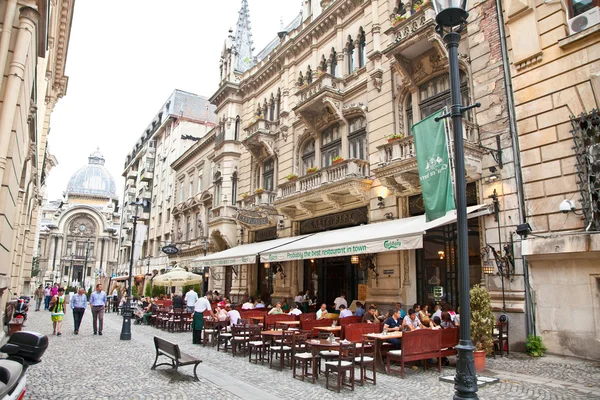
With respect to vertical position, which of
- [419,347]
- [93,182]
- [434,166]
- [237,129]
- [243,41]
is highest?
[93,182]

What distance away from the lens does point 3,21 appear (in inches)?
284

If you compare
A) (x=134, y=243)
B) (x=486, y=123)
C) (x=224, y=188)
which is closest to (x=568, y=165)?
(x=486, y=123)

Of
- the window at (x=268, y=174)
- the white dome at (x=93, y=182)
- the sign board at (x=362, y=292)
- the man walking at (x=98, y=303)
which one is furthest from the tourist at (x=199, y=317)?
the white dome at (x=93, y=182)

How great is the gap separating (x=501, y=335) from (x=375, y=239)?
4103 millimetres

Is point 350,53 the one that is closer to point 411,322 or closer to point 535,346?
point 411,322

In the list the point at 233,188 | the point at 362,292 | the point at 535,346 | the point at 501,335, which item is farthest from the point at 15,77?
the point at 233,188

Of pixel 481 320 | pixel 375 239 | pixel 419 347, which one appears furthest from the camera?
pixel 375 239

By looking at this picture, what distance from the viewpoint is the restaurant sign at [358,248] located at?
11.4m

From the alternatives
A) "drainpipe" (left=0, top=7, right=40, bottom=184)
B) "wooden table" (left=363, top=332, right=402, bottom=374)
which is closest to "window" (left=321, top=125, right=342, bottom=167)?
"wooden table" (left=363, top=332, right=402, bottom=374)

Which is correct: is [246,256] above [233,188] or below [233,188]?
below

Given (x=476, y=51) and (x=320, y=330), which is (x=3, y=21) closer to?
(x=320, y=330)

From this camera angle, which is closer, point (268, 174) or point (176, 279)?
point (176, 279)

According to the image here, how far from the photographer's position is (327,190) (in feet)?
55.8

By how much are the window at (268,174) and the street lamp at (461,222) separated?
18398 mm
